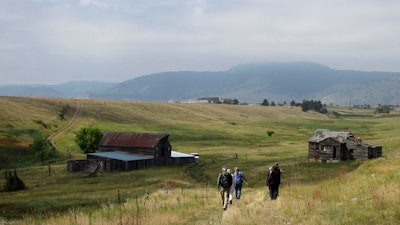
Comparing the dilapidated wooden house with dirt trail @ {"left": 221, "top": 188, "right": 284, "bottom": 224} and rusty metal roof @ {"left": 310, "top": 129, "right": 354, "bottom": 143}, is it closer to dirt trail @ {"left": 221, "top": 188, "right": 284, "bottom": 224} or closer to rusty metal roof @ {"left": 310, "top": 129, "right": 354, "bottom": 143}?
rusty metal roof @ {"left": 310, "top": 129, "right": 354, "bottom": 143}

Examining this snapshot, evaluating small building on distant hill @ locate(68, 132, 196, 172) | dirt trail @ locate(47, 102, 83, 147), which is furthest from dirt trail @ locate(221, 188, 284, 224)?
dirt trail @ locate(47, 102, 83, 147)

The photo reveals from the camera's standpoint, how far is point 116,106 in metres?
174

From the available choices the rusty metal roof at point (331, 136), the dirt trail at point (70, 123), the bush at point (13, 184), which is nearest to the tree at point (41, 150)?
the dirt trail at point (70, 123)

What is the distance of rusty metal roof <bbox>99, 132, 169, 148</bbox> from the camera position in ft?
249

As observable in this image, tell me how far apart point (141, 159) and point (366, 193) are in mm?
51456

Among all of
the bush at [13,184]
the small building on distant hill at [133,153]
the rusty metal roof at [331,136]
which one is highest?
the rusty metal roof at [331,136]

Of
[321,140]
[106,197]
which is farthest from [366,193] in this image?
[321,140]

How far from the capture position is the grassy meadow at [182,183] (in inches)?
734

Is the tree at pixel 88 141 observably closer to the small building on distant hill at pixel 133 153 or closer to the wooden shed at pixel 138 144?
the small building on distant hill at pixel 133 153

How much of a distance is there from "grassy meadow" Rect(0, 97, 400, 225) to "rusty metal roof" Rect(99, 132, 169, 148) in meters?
5.92

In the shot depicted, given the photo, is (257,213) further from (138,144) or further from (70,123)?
(70,123)

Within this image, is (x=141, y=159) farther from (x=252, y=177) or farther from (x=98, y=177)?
(x=252, y=177)

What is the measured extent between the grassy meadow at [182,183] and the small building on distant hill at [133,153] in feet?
10.0

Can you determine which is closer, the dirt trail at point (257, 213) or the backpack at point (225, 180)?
the dirt trail at point (257, 213)
